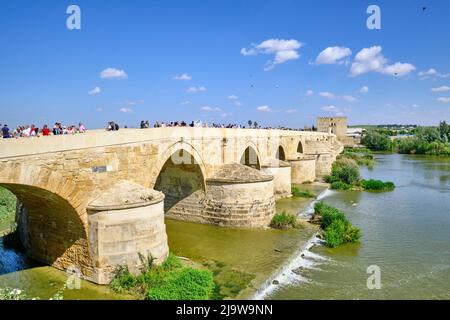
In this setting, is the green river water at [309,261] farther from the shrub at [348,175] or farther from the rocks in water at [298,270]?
the shrub at [348,175]

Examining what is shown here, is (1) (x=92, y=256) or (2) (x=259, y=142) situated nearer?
(1) (x=92, y=256)

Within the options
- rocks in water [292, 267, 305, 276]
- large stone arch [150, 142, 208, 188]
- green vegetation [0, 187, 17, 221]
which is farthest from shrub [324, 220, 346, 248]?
green vegetation [0, 187, 17, 221]

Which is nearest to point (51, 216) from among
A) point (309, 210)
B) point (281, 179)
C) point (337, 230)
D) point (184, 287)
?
point (184, 287)

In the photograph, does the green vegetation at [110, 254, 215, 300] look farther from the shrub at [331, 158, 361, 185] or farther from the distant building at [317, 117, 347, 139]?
the distant building at [317, 117, 347, 139]

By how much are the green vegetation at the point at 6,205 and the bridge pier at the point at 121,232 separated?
29.9 feet

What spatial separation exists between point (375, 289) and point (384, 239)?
438 centimetres

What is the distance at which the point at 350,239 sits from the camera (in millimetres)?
12477

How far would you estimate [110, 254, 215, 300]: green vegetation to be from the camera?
26.3 feet

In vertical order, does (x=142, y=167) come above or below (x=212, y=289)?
above

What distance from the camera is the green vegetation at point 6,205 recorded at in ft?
51.6

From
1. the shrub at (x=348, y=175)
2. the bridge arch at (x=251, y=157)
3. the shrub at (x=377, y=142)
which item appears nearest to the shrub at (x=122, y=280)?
the bridge arch at (x=251, y=157)

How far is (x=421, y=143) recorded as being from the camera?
5241 centimetres
